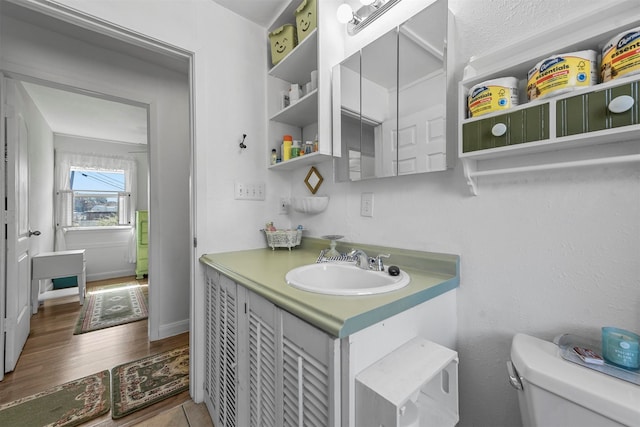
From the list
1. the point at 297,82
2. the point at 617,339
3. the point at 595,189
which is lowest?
the point at 617,339

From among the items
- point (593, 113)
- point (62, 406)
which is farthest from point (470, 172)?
point (62, 406)

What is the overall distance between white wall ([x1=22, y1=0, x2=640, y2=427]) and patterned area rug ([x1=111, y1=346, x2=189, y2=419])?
1.46 feet

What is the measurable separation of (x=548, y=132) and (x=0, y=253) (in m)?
2.84

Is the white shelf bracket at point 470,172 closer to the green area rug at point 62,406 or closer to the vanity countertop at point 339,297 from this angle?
the vanity countertop at point 339,297

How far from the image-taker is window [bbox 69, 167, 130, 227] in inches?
159

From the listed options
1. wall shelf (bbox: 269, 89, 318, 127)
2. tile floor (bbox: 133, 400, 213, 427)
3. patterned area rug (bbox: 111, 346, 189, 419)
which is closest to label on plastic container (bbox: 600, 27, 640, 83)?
wall shelf (bbox: 269, 89, 318, 127)

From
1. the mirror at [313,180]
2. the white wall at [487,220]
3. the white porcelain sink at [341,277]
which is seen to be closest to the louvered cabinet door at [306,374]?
the white porcelain sink at [341,277]

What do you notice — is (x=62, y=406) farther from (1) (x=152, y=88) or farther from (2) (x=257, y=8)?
(2) (x=257, y=8)

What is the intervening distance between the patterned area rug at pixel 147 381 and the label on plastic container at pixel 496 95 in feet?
7.06

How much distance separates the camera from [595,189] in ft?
2.40

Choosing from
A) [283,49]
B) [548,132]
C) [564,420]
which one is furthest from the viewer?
[283,49]

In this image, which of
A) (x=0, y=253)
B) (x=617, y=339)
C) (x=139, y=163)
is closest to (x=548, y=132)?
(x=617, y=339)

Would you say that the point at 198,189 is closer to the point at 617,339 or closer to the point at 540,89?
the point at 540,89

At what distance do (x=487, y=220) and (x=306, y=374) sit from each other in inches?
31.4
